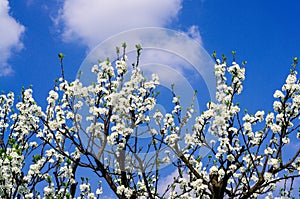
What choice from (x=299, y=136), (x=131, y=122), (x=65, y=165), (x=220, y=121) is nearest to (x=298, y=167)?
(x=299, y=136)

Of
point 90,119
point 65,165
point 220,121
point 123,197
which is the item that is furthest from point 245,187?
point 65,165

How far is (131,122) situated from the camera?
8945 millimetres

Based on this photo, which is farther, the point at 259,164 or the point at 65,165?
the point at 65,165

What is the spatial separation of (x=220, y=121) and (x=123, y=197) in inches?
107

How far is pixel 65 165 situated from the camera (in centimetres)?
1099

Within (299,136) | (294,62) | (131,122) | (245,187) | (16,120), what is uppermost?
(16,120)

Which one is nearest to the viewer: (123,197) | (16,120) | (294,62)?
(123,197)

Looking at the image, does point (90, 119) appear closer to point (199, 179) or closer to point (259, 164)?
point (199, 179)

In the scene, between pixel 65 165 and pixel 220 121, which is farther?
pixel 65 165

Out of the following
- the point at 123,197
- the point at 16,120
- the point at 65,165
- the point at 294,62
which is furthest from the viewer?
the point at 16,120

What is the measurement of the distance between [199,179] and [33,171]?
13.4 ft

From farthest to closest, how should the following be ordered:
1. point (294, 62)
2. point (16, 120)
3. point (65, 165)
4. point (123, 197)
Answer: point (16, 120)
point (65, 165)
point (294, 62)
point (123, 197)

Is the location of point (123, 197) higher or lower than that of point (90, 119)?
lower

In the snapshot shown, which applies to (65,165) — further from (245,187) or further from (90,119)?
(245,187)
